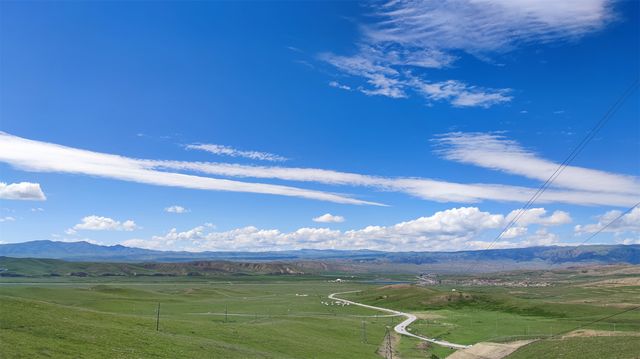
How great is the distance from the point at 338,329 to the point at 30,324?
71.3m

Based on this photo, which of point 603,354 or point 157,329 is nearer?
point 603,354

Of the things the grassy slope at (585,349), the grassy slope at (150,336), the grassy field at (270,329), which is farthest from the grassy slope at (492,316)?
the grassy slope at (585,349)

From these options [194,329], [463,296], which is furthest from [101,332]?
[463,296]

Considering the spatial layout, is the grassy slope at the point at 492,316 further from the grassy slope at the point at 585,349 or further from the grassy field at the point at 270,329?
the grassy slope at the point at 585,349

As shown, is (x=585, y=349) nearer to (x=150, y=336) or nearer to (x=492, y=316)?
(x=150, y=336)

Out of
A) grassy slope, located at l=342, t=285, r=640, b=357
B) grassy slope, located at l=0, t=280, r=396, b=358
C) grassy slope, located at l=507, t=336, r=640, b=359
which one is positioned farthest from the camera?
grassy slope, located at l=342, t=285, r=640, b=357

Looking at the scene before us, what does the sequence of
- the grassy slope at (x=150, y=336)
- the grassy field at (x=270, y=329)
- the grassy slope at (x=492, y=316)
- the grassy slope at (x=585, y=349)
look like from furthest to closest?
the grassy slope at (x=492, y=316) → the grassy slope at (x=585, y=349) → the grassy field at (x=270, y=329) → the grassy slope at (x=150, y=336)

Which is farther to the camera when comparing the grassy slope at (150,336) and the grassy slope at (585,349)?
the grassy slope at (585,349)

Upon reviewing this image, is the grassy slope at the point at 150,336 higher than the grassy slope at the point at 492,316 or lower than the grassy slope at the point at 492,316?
higher

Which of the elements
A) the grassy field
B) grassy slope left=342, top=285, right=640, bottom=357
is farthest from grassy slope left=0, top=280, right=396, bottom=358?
grassy slope left=342, top=285, right=640, bottom=357

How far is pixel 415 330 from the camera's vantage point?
11700 cm

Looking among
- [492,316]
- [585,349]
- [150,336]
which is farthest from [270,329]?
[492,316]

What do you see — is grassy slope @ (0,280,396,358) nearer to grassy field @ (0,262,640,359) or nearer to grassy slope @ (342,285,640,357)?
grassy field @ (0,262,640,359)

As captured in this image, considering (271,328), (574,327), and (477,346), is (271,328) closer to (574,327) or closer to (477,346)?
(477,346)
